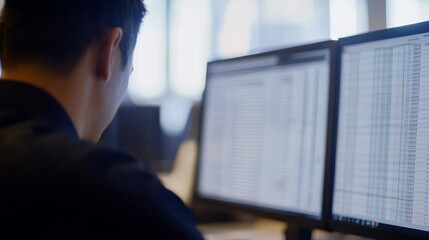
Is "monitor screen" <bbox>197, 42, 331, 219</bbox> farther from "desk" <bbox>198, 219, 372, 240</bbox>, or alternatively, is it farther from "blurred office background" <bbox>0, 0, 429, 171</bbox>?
"blurred office background" <bbox>0, 0, 429, 171</bbox>

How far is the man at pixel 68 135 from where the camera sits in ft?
1.96

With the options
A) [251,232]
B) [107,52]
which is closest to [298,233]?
[251,232]

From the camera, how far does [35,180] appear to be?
601 millimetres

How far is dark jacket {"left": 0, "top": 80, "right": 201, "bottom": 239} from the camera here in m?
0.60

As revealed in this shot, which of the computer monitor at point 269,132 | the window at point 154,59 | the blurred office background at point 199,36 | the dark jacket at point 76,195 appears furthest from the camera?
the window at point 154,59

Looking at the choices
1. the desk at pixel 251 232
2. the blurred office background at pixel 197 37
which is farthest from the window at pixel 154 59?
the desk at pixel 251 232

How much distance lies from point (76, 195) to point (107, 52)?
28cm

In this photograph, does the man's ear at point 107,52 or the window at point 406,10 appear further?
the window at point 406,10

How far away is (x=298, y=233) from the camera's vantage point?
3.83ft

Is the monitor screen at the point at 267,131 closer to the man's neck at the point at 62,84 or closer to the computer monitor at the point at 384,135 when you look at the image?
the computer monitor at the point at 384,135

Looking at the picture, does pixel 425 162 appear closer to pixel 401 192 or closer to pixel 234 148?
pixel 401 192

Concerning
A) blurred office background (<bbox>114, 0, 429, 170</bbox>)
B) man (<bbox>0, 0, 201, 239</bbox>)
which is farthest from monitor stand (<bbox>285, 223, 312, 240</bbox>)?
blurred office background (<bbox>114, 0, 429, 170</bbox>)

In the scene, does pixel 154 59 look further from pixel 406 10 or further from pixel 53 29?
pixel 53 29

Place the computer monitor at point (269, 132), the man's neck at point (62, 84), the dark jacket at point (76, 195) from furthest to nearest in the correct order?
the computer monitor at point (269, 132) < the man's neck at point (62, 84) < the dark jacket at point (76, 195)
